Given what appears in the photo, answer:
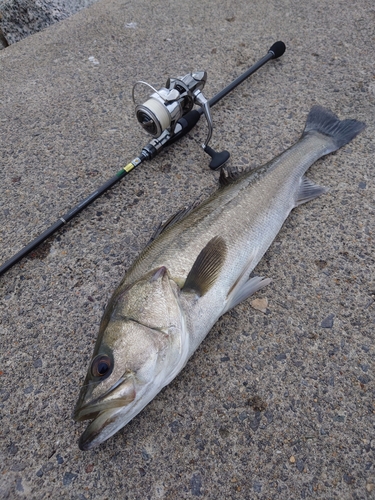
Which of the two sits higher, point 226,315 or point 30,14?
point 30,14

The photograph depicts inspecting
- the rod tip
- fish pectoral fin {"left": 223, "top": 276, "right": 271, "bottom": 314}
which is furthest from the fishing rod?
the rod tip

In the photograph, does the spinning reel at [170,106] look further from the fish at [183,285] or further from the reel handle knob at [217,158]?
the fish at [183,285]

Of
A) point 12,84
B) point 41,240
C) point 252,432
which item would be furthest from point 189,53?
point 252,432

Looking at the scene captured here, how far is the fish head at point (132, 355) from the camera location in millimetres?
1626

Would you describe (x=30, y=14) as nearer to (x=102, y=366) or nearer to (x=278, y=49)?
(x=278, y=49)

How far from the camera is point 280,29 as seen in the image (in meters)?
4.31

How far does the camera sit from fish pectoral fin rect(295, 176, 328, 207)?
2.78 meters

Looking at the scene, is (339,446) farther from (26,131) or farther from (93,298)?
(26,131)

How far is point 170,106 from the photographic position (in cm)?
277

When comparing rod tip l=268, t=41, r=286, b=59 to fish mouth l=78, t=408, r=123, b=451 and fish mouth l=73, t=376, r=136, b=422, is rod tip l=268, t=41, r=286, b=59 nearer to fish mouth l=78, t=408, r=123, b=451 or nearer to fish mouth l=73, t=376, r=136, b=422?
fish mouth l=73, t=376, r=136, b=422

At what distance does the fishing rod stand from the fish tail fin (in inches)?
31.5

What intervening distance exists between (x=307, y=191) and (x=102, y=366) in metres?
1.97

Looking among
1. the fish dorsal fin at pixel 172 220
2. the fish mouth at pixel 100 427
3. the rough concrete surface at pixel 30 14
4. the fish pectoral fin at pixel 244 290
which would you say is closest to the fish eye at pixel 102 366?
the fish mouth at pixel 100 427

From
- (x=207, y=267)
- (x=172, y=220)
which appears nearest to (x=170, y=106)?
(x=172, y=220)
